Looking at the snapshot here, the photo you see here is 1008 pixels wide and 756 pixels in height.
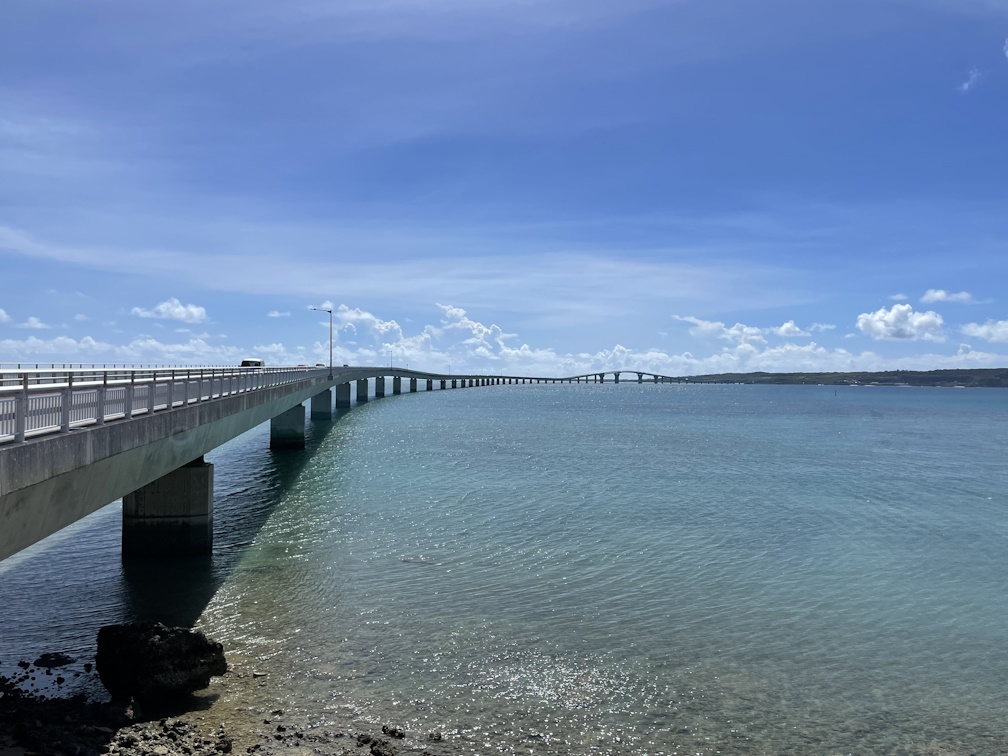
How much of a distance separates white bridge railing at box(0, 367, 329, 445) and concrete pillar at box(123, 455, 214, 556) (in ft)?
8.70

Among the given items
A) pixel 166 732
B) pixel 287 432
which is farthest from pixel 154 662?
pixel 287 432

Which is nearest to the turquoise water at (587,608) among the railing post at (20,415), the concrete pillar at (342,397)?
the railing post at (20,415)

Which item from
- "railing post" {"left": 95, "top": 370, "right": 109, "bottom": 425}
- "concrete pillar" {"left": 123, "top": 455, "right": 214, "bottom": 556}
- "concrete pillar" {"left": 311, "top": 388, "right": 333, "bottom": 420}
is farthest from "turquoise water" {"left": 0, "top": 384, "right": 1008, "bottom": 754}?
"concrete pillar" {"left": 311, "top": 388, "right": 333, "bottom": 420}

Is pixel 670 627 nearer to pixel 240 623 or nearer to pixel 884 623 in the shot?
pixel 884 623

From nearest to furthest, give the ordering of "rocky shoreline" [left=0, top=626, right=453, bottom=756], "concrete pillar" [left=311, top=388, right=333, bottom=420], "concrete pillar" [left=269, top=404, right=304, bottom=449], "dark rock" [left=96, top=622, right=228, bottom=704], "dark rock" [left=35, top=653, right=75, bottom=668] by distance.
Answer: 1. "rocky shoreline" [left=0, top=626, right=453, bottom=756]
2. "dark rock" [left=96, top=622, right=228, bottom=704]
3. "dark rock" [left=35, top=653, right=75, bottom=668]
4. "concrete pillar" [left=269, top=404, right=304, bottom=449]
5. "concrete pillar" [left=311, top=388, right=333, bottom=420]

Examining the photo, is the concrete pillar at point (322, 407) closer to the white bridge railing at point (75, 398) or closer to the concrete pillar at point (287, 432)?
the concrete pillar at point (287, 432)

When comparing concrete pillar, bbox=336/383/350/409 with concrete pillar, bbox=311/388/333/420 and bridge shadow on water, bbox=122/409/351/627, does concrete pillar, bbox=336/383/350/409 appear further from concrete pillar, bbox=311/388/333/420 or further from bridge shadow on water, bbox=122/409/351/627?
bridge shadow on water, bbox=122/409/351/627

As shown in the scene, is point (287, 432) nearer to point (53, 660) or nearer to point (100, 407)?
point (53, 660)

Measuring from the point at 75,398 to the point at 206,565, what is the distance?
33.7ft

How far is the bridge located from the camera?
11.4m

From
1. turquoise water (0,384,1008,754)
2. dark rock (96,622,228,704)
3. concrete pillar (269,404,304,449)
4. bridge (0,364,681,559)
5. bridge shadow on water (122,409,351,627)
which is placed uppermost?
bridge (0,364,681,559)

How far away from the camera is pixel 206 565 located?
22.8m

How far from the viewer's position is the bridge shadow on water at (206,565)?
18.7 metres

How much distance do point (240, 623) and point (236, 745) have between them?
6.45 metres
